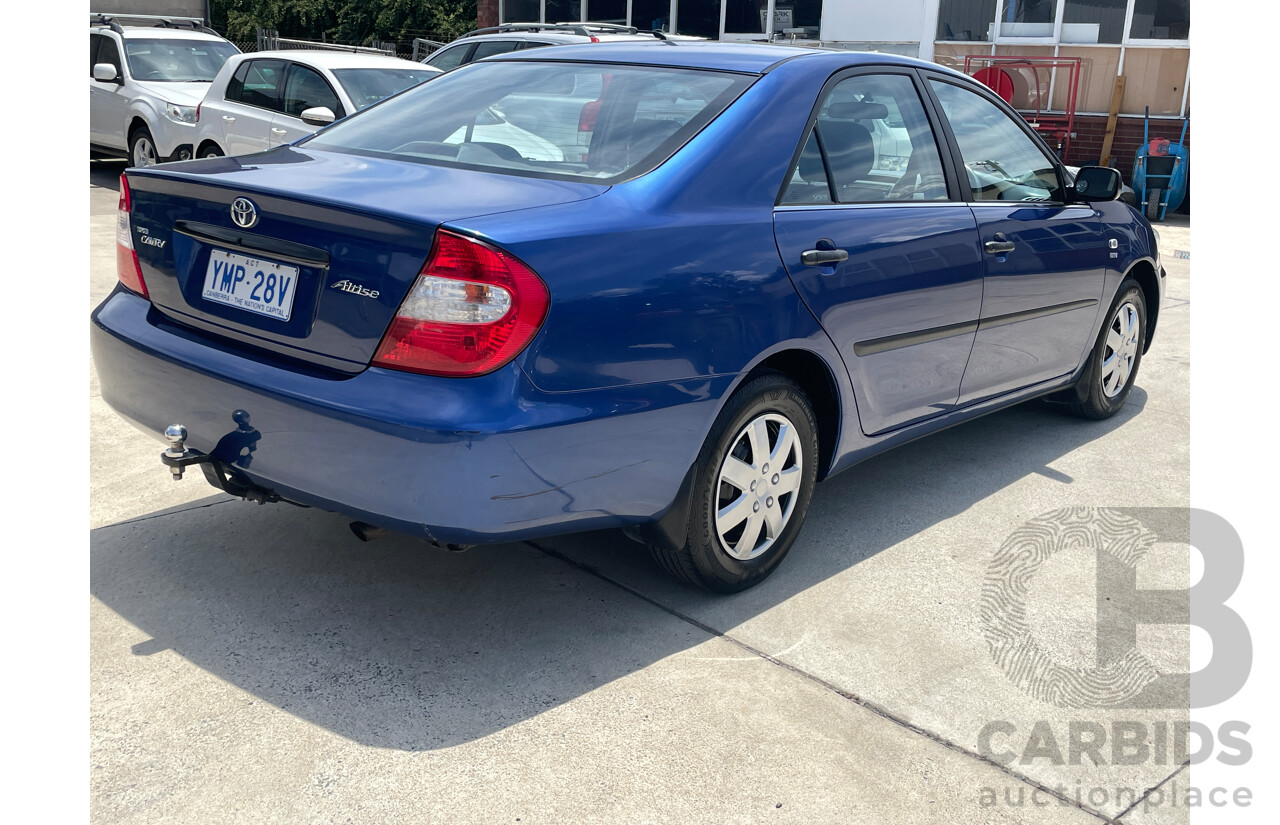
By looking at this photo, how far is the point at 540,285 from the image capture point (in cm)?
260

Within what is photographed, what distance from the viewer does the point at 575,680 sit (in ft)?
9.59

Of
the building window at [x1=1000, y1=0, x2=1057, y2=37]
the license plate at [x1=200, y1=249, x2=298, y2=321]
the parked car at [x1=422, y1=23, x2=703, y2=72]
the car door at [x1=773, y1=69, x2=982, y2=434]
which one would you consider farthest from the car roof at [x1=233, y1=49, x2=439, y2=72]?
the building window at [x1=1000, y1=0, x2=1057, y2=37]

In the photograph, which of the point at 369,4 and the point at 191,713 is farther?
the point at 369,4

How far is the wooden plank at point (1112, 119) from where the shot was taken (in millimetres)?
15461

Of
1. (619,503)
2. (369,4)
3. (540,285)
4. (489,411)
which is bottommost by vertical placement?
(619,503)

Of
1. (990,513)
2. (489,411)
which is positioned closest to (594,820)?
(489,411)

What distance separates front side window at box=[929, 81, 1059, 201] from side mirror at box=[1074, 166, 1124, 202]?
10cm

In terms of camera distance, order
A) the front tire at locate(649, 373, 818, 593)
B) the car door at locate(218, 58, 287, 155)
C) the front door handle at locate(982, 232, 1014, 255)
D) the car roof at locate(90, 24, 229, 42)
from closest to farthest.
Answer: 1. the front tire at locate(649, 373, 818, 593)
2. the front door handle at locate(982, 232, 1014, 255)
3. the car door at locate(218, 58, 287, 155)
4. the car roof at locate(90, 24, 229, 42)

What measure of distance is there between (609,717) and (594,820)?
1.30 ft

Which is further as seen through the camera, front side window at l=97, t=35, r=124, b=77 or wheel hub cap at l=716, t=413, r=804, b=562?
front side window at l=97, t=35, r=124, b=77

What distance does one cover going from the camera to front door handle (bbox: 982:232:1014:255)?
4.05 meters

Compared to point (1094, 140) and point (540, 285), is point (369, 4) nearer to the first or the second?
point (1094, 140)

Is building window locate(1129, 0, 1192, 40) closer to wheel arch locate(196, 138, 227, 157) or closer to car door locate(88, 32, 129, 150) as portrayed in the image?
wheel arch locate(196, 138, 227, 157)

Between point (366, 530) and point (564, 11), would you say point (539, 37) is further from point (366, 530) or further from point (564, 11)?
point (564, 11)
